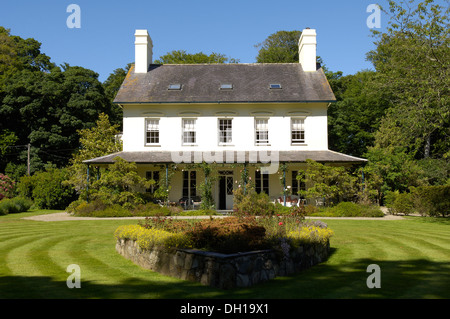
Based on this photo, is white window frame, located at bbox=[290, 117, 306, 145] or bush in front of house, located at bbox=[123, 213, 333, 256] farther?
white window frame, located at bbox=[290, 117, 306, 145]

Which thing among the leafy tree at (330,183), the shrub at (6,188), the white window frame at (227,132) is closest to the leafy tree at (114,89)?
the shrub at (6,188)

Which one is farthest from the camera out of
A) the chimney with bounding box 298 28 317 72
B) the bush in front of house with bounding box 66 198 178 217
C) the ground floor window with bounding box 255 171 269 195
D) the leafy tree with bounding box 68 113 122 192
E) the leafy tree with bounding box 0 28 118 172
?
the leafy tree with bounding box 0 28 118 172

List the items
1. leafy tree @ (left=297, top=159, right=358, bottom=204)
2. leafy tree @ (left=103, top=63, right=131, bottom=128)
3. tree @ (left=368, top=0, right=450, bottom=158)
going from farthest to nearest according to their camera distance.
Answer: leafy tree @ (left=103, top=63, right=131, bottom=128) < leafy tree @ (left=297, top=159, right=358, bottom=204) < tree @ (left=368, top=0, right=450, bottom=158)

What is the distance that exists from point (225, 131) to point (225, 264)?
18.9 metres

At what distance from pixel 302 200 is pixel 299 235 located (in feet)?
51.0

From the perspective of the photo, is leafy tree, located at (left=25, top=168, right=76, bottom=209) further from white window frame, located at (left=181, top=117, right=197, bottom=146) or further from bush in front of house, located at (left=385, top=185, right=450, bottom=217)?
bush in front of house, located at (left=385, top=185, right=450, bottom=217)

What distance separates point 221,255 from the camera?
6.19 m

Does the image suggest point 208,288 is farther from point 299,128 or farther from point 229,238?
point 299,128

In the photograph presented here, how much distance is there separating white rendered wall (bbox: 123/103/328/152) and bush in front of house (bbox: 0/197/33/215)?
727 centimetres

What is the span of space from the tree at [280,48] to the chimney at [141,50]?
1864cm

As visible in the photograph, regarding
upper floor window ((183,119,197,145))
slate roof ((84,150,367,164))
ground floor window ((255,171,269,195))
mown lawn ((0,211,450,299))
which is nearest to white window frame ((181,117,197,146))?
upper floor window ((183,119,197,145))

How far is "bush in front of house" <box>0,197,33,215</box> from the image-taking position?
2181 cm

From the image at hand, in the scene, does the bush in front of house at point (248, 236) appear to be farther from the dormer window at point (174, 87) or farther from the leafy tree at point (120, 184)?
the dormer window at point (174, 87)

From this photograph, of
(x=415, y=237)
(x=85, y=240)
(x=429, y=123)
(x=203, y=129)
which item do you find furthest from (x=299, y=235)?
(x=203, y=129)
